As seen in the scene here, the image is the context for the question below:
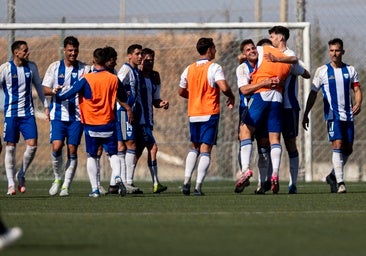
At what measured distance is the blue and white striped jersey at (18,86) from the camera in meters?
16.1

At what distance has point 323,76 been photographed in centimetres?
1656

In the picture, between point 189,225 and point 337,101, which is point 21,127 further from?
point 189,225

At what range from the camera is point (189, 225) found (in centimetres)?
986

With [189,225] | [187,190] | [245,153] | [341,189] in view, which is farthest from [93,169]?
[189,225]

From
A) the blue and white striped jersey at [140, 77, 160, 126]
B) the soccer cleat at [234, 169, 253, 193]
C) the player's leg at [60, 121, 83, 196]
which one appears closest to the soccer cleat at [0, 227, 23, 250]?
the soccer cleat at [234, 169, 253, 193]

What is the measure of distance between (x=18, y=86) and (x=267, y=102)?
10.7 ft

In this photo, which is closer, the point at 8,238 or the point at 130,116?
the point at 8,238

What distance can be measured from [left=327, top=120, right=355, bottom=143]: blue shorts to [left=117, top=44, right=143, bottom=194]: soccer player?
8.62ft

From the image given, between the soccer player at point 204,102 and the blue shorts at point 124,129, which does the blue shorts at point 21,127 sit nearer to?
the blue shorts at point 124,129

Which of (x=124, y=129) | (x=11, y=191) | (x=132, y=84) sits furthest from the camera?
(x=124, y=129)

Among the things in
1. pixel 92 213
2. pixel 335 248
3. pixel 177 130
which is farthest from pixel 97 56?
pixel 177 130

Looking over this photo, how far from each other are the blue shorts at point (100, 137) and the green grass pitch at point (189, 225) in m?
1.05

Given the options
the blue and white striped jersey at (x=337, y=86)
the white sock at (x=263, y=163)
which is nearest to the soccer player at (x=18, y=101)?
the white sock at (x=263, y=163)

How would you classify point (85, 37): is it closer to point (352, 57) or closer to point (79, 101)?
point (352, 57)
